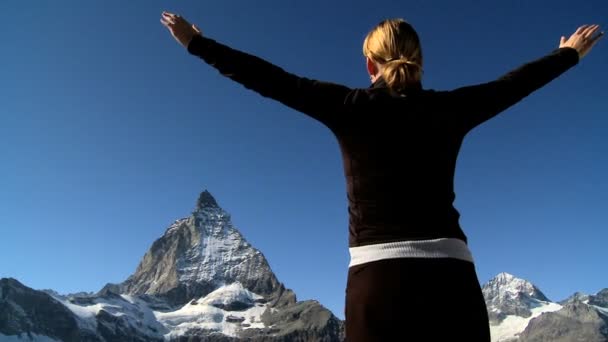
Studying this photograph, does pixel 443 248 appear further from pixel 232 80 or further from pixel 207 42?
pixel 207 42

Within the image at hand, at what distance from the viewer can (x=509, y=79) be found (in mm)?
4203

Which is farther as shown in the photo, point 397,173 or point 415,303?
point 397,173

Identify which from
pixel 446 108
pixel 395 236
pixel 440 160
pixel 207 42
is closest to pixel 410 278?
pixel 395 236

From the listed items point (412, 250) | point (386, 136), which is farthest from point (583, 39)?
point (412, 250)

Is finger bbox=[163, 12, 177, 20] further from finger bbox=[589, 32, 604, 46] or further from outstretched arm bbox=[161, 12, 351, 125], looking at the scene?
finger bbox=[589, 32, 604, 46]

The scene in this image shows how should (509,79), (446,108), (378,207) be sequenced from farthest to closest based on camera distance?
(509,79)
(446,108)
(378,207)

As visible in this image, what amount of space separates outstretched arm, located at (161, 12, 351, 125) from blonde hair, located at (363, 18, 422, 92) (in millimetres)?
358

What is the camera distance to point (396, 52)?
12.5 feet

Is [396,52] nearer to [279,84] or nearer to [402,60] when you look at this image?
[402,60]

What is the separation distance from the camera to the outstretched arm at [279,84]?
147 inches

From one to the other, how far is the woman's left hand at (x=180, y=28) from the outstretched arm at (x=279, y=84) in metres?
0.23

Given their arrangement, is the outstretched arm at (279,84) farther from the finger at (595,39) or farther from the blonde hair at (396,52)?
the finger at (595,39)

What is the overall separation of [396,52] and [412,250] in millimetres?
1455

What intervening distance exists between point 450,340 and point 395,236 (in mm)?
720
